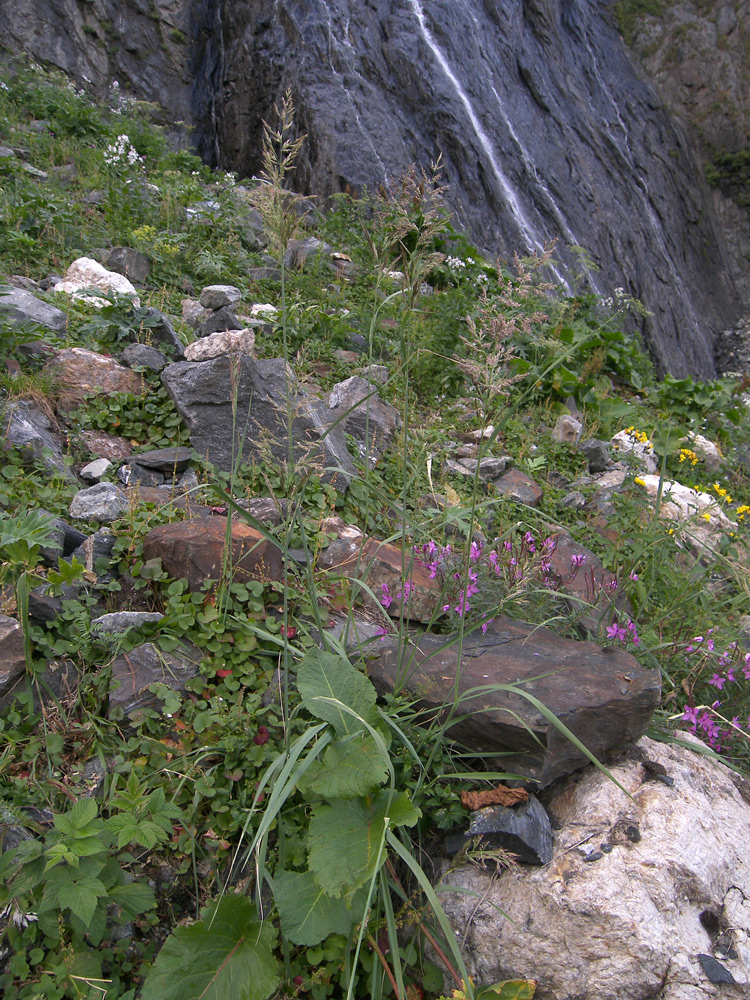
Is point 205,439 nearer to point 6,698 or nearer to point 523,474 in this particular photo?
point 6,698

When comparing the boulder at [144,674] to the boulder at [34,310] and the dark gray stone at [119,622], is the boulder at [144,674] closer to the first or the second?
the dark gray stone at [119,622]

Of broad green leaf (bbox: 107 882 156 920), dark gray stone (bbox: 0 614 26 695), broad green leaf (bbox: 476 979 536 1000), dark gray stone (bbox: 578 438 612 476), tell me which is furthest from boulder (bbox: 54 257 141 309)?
broad green leaf (bbox: 476 979 536 1000)

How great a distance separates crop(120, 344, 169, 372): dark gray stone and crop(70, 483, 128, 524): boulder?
3.94ft

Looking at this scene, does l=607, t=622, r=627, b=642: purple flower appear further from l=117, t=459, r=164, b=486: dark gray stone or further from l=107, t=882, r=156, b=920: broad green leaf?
l=117, t=459, r=164, b=486: dark gray stone

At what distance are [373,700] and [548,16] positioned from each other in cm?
1433

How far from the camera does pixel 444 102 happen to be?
9.32 m

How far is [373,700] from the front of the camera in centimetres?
180

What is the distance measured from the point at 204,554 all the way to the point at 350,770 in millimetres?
1110

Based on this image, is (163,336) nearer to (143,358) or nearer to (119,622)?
(143,358)

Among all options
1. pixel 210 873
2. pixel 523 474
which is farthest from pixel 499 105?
pixel 210 873

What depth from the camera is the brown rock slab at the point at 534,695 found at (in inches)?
73.9

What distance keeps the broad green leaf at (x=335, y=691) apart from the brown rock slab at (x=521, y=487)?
2271 mm

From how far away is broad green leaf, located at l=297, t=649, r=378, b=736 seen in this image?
172cm

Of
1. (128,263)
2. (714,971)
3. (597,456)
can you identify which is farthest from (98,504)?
(597,456)
